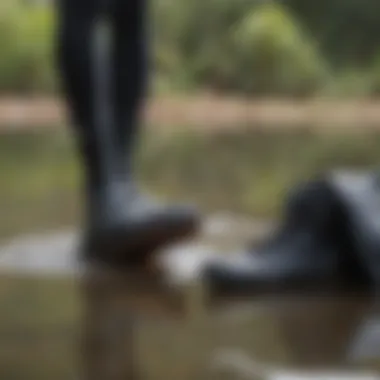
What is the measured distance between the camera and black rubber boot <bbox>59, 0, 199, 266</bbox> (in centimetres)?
151

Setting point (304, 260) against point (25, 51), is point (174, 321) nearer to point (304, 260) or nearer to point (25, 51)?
point (304, 260)

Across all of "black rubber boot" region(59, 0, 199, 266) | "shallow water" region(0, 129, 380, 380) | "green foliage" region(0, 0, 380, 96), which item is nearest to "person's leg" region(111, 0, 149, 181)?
"black rubber boot" region(59, 0, 199, 266)

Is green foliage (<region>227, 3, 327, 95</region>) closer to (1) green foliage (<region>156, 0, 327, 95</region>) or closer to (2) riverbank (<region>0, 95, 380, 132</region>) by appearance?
(1) green foliage (<region>156, 0, 327, 95</region>)

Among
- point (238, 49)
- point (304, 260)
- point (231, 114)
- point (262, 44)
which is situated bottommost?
point (304, 260)

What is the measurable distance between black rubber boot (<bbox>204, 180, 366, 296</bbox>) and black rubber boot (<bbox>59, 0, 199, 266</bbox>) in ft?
0.29

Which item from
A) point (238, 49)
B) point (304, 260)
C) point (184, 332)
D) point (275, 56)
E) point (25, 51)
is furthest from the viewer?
point (25, 51)

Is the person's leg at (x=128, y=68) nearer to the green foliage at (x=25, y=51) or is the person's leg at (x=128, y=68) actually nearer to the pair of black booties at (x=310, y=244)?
the pair of black booties at (x=310, y=244)

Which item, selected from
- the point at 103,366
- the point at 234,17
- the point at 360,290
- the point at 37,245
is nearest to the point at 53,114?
the point at 234,17

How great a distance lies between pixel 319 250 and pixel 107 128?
0.98ft

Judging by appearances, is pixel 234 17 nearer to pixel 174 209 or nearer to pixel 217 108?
pixel 217 108

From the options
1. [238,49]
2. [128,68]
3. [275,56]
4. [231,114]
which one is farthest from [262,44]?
Answer: [128,68]

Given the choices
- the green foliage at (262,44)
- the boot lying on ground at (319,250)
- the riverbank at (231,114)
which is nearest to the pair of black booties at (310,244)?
the boot lying on ground at (319,250)

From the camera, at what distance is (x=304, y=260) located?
1449mm

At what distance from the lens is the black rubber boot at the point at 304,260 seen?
140cm
